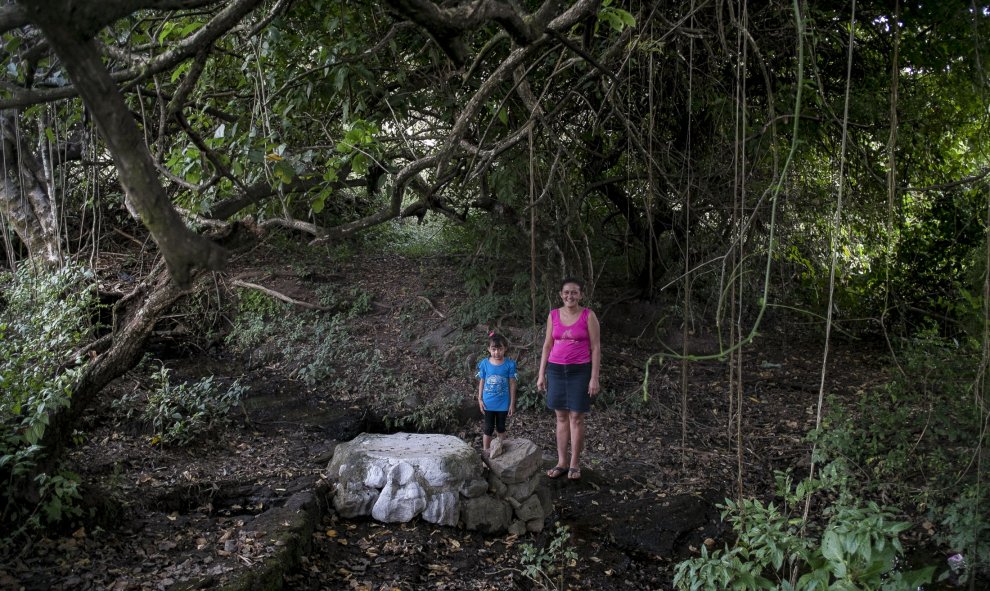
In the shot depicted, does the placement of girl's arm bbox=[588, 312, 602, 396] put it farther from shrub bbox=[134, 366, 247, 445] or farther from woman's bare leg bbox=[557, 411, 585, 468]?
shrub bbox=[134, 366, 247, 445]

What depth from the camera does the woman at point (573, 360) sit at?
473 cm

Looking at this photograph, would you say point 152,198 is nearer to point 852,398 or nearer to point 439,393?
point 439,393

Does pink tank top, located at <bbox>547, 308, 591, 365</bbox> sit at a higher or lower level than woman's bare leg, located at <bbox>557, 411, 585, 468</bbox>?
higher

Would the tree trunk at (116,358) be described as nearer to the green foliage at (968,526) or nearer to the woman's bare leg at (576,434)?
the woman's bare leg at (576,434)

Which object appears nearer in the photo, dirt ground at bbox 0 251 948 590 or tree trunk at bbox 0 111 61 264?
dirt ground at bbox 0 251 948 590

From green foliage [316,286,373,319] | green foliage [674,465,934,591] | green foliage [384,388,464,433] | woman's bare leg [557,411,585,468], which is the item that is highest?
green foliage [316,286,373,319]

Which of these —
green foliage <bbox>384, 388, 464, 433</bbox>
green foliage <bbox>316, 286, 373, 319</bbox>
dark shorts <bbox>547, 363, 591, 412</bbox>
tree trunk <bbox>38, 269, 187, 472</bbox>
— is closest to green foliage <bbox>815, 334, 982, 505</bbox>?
dark shorts <bbox>547, 363, 591, 412</bbox>

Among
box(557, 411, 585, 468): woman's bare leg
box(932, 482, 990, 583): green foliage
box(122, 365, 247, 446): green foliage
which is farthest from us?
box(122, 365, 247, 446): green foliage

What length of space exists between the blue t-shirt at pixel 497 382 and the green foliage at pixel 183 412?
2189 mm

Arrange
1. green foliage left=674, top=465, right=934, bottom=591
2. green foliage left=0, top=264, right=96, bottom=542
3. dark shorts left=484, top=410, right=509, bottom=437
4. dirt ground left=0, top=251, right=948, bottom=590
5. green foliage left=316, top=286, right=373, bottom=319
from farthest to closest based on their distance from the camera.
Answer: green foliage left=316, top=286, right=373, bottom=319
dark shorts left=484, top=410, right=509, bottom=437
dirt ground left=0, top=251, right=948, bottom=590
green foliage left=0, top=264, right=96, bottom=542
green foliage left=674, top=465, right=934, bottom=591

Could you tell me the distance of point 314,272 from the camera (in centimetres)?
891

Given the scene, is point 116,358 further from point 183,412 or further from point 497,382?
point 497,382

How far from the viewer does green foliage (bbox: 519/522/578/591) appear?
377 cm

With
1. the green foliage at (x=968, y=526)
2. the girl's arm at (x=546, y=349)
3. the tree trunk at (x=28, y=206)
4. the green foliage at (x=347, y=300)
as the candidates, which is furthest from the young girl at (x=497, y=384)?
the tree trunk at (x=28, y=206)
